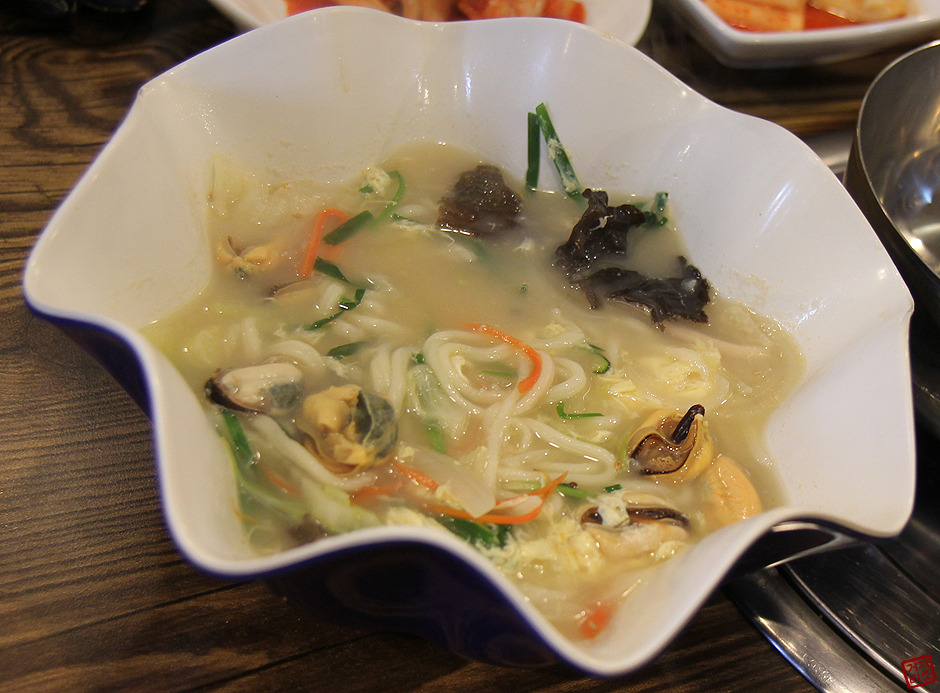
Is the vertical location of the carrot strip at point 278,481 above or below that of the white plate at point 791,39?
A: below

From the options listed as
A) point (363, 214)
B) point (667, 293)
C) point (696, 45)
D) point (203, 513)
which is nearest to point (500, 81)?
point (363, 214)

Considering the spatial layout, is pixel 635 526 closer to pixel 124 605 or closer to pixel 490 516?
pixel 490 516

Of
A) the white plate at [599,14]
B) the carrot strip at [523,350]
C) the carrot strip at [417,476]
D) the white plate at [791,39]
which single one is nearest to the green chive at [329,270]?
the carrot strip at [523,350]

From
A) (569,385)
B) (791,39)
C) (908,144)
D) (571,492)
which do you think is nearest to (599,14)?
(791,39)

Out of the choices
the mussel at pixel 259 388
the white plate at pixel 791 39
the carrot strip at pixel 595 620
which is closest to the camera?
the carrot strip at pixel 595 620

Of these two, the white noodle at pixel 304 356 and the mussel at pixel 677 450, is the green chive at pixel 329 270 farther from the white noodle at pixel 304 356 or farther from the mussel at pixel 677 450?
the mussel at pixel 677 450

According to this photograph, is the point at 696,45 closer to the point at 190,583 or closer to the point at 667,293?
the point at 667,293

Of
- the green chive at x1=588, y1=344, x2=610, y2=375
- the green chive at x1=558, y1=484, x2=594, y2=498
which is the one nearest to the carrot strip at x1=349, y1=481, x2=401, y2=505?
the green chive at x1=558, y1=484, x2=594, y2=498
